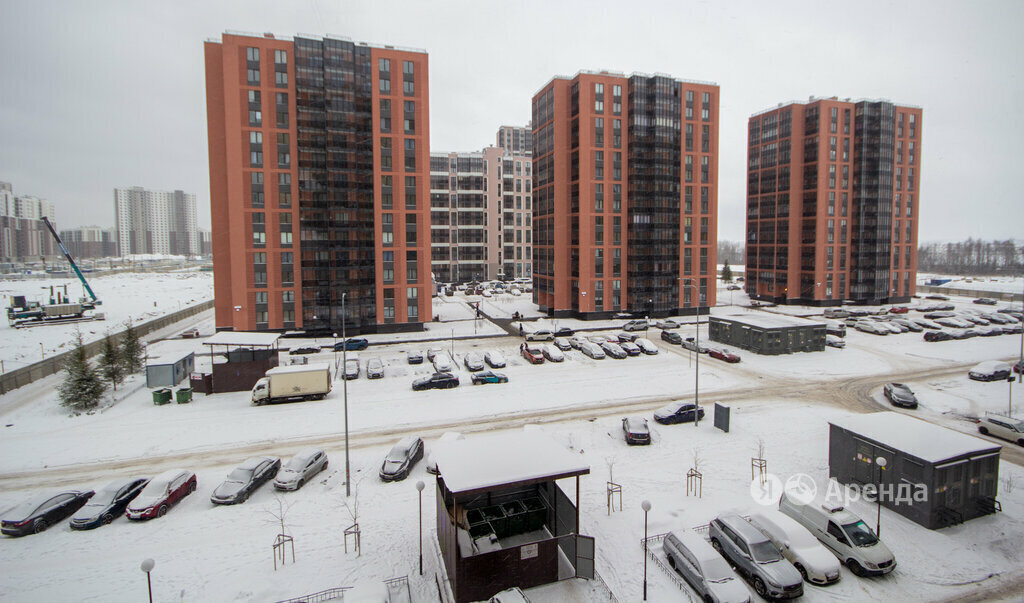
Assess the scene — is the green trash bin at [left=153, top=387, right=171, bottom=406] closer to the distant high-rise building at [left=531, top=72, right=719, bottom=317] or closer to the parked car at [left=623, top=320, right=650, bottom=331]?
the parked car at [left=623, top=320, right=650, bottom=331]

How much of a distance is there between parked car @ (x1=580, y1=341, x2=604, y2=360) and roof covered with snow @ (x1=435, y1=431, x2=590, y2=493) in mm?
28757

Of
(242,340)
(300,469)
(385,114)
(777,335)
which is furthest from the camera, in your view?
(385,114)

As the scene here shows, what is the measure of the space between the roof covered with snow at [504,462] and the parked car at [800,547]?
7.08 meters

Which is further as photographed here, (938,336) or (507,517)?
(938,336)

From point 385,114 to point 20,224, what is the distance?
182m

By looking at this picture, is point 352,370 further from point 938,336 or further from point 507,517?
point 938,336

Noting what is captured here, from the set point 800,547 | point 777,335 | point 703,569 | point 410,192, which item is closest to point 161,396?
point 410,192

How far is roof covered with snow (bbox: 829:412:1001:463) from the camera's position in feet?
61.0

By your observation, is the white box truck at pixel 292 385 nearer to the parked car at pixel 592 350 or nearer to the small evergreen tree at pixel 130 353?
the small evergreen tree at pixel 130 353

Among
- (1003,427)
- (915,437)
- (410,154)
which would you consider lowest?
(1003,427)

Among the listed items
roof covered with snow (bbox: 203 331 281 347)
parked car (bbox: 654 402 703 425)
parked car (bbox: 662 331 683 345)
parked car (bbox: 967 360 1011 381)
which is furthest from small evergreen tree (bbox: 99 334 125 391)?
parked car (bbox: 967 360 1011 381)

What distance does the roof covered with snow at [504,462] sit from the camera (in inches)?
590

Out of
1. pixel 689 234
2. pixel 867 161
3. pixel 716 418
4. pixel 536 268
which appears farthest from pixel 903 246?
pixel 716 418

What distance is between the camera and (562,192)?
69.5 metres
